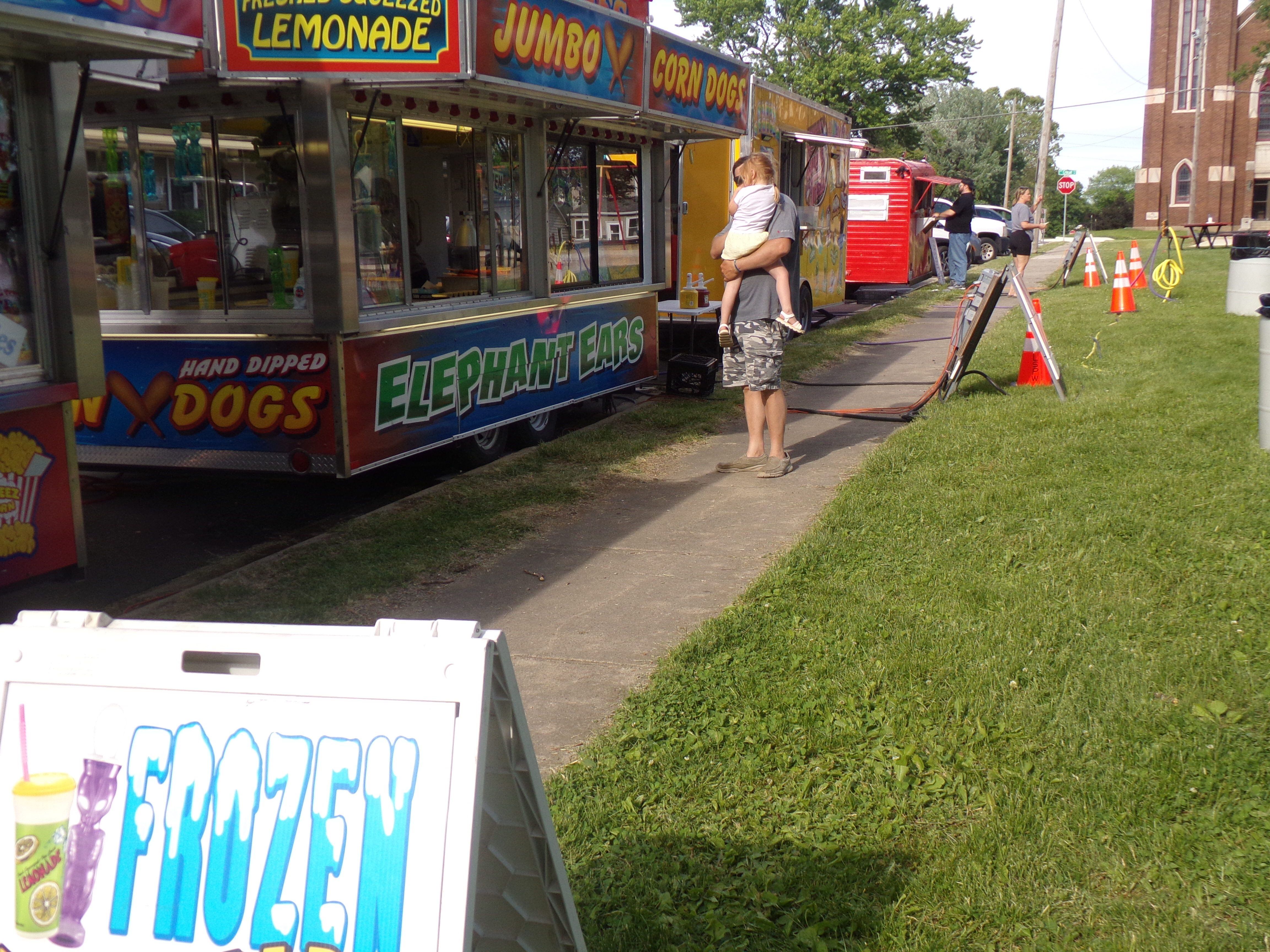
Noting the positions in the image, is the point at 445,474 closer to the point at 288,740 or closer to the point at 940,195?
the point at 288,740

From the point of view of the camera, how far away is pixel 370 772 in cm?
184

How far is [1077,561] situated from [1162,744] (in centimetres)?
176

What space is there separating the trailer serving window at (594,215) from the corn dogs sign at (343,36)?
9.62 feet

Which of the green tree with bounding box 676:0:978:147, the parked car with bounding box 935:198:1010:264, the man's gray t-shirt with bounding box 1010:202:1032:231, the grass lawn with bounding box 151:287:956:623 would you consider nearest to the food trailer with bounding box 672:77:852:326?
the man's gray t-shirt with bounding box 1010:202:1032:231

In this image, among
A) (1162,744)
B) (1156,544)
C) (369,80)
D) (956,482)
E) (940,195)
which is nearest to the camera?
(1162,744)

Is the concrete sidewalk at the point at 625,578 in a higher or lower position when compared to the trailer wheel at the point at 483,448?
lower

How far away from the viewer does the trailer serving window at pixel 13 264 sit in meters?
5.00

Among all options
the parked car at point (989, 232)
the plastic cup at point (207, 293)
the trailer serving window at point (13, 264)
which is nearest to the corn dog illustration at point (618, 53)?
the plastic cup at point (207, 293)

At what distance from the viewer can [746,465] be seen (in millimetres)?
7703

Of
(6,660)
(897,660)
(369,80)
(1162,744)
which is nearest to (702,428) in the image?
(369,80)

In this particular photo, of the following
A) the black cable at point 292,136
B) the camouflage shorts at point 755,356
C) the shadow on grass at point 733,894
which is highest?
the black cable at point 292,136

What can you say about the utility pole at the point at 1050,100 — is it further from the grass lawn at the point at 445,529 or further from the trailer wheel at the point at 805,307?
the grass lawn at the point at 445,529

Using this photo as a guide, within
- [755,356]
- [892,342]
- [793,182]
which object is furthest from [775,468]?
[793,182]

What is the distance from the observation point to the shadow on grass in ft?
8.99
